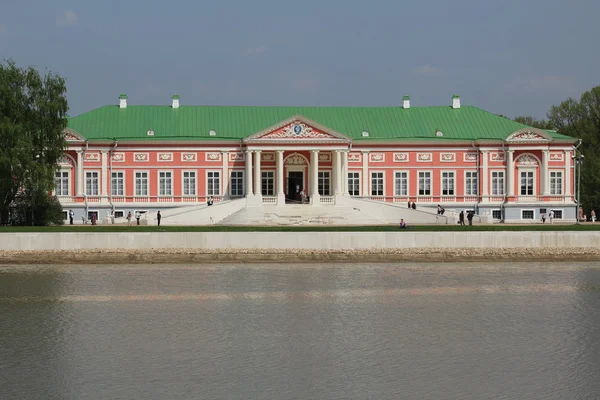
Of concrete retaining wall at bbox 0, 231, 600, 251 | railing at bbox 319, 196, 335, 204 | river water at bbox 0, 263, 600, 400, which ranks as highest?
railing at bbox 319, 196, 335, 204

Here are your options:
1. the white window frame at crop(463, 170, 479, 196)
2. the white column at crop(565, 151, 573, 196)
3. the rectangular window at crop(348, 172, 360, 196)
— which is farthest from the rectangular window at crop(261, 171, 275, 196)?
the white column at crop(565, 151, 573, 196)

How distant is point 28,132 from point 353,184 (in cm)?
2704

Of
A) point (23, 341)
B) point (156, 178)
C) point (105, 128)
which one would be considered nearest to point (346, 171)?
point (156, 178)

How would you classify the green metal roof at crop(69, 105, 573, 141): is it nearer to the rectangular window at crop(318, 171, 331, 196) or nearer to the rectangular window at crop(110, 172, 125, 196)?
the rectangular window at crop(110, 172, 125, 196)

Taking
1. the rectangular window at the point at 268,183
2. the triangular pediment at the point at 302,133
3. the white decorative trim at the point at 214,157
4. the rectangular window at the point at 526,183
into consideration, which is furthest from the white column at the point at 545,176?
the white decorative trim at the point at 214,157

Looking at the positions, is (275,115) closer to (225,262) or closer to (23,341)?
(225,262)

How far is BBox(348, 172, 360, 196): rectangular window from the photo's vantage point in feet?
231

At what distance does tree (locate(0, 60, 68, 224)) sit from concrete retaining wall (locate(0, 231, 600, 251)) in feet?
27.8

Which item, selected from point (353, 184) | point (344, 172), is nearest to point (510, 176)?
point (353, 184)

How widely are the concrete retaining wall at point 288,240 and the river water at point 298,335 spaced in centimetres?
377

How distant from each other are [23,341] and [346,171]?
4610cm

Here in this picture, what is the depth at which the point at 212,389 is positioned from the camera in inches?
763

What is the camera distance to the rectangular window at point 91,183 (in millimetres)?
69000

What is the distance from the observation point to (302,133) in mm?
67125
